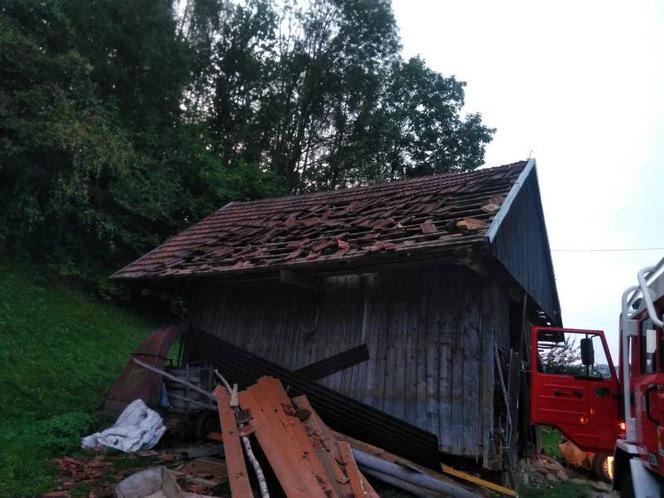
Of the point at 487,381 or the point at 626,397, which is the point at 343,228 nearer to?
the point at 487,381

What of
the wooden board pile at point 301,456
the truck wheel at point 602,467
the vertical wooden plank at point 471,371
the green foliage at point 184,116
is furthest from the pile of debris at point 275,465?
the green foliage at point 184,116

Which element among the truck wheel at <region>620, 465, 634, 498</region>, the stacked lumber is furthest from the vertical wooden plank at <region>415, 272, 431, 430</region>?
the truck wheel at <region>620, 465, 634, 498</region>

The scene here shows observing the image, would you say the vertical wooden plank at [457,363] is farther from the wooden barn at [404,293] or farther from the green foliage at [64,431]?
the green foliage at [64,431]

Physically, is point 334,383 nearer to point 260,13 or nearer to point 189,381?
point 189,381

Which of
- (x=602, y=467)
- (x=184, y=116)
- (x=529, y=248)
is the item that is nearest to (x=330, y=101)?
(x=184, y=116)

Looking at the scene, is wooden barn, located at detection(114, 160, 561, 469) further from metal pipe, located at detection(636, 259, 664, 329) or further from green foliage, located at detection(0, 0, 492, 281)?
green foliage, located at detection(0, 0, 492, 281)

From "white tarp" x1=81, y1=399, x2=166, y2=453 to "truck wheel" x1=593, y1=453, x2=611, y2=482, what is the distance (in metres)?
7.98

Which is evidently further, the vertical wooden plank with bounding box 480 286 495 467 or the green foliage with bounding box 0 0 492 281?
the green foliage with bounding box 0 0 492 281

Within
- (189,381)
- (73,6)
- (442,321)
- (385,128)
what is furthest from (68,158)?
(385,128)

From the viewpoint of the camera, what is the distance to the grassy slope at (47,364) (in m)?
6.66

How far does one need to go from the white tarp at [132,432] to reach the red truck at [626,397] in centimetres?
551

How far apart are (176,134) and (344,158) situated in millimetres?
10230

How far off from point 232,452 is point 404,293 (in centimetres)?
334

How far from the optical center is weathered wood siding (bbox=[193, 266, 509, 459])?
6.84 metres
